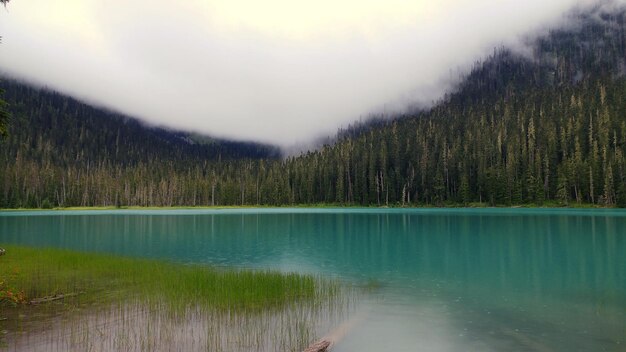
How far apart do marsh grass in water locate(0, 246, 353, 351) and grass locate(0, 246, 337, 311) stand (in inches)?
1.9

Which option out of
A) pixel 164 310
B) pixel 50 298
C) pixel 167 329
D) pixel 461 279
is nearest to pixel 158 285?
pixel 50 298

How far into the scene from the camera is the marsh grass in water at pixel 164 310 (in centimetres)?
1388

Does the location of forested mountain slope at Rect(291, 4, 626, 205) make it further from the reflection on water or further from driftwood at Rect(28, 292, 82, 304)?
driftwood at Rect(28, 292, 82, 304)

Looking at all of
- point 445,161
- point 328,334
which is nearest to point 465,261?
point 328,334

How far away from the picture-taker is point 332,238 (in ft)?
175

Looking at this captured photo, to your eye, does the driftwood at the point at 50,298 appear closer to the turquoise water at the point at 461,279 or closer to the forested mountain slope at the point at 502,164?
the turquoise water at the point at 461,279

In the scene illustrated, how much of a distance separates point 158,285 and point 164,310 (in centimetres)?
552

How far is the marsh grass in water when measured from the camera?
13.9 meters

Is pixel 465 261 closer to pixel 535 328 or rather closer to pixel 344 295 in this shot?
pixel 344 295

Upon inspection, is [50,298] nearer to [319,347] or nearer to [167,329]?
[167,329]

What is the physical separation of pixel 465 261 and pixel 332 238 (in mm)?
22098

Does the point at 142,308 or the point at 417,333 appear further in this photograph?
the point at 142,308

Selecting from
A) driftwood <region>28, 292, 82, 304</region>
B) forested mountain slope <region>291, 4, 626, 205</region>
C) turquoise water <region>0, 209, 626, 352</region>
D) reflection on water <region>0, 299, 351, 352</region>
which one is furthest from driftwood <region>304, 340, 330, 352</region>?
forested mountain slope <region>291, 4, 626, 205</region>

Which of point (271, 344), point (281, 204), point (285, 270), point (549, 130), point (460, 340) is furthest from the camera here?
point (281, 204)
